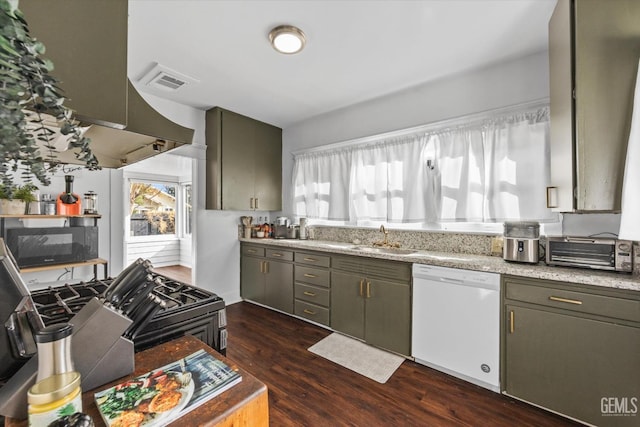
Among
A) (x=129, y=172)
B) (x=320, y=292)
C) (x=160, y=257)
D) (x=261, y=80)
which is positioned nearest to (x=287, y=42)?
(x=261, y=80)

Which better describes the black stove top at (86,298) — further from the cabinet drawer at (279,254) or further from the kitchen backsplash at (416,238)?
the kitchen backsplash at (416,238)

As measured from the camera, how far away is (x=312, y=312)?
3.20 meters

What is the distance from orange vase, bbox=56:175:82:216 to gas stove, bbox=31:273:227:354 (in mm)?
1755

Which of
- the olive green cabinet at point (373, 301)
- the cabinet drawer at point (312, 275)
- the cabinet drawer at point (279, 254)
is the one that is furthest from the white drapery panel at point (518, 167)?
the cabinet drawer at point (279, 254)

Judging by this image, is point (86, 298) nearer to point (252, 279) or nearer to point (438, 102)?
point (252, 279)

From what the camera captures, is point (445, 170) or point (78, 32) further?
point (445, 170)

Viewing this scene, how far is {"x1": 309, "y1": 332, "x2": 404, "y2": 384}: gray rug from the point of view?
230 cm

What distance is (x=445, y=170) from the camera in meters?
2.77

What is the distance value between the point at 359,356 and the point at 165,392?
2130mm

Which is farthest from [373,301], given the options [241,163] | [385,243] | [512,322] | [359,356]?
[241,163]

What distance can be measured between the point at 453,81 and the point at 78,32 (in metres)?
2.98

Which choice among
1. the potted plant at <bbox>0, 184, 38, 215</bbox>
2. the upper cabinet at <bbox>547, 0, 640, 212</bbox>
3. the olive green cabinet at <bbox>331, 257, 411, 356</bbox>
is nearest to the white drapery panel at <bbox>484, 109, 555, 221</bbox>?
the upper cabinet at <bbox>547, 0, 640, 212</bbox>

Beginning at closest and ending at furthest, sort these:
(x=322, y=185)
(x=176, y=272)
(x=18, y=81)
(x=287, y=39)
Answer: (x=18, y=81) < (x=287, y=39) < (x=322, y=185) < (x=176, y=272)

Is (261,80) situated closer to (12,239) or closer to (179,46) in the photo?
(179,46)
